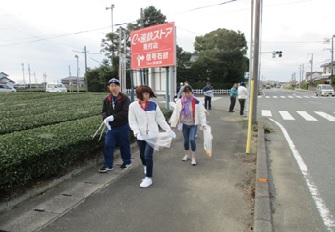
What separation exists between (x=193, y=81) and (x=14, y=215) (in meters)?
41.2

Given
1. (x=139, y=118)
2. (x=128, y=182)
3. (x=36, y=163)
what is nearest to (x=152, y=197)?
(x=128, y=182)

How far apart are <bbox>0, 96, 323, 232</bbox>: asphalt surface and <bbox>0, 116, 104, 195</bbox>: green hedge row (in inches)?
9.2

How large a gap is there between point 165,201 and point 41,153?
1923mm

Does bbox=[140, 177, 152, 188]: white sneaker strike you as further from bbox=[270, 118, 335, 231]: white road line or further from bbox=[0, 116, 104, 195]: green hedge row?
bbox=[270, 118, 335, 231]: white road line

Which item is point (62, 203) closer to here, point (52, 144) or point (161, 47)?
point (52, 144)

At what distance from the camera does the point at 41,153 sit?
4223 millimetres

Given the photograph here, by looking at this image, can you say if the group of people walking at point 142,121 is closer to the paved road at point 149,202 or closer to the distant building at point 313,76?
the paved road at point 149,202

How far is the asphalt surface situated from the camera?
11.4 feet

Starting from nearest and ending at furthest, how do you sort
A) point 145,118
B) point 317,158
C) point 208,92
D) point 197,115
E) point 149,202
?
point 149,202 → point 145,118 → point 197,115 → point 317,158 → point 208,92

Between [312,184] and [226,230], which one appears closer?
[226,230]

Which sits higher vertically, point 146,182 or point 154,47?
point 154,47

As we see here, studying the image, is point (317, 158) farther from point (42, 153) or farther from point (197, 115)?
point (42, 153)

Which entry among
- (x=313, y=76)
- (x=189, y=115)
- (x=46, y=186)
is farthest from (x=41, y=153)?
(x=313, y=76)

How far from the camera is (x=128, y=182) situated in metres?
4.93
